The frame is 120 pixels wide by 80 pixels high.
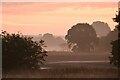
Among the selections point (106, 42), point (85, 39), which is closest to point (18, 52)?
point (106, 42)

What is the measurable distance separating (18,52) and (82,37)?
77723 millimetres

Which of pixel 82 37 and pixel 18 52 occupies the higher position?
pixel 82 37

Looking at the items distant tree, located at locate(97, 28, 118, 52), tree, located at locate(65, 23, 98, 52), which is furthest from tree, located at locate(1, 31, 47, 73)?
tree, located at locate(65, 23, 98, 52)

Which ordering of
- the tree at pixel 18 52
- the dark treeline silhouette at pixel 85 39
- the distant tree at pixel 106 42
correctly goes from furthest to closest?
the dark treeline silhouette at pixel 85 39, the distant tree at pixel 106 42, the tree at pixel 18 52

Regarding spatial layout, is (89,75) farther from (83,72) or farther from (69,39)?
(69,39)

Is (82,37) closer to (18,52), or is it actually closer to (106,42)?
(106,42)

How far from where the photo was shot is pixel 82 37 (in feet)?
349

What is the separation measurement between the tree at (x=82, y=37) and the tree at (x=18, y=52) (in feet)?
245

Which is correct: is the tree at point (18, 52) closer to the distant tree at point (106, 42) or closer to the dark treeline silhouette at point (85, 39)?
the distant tree at point (106, 42)

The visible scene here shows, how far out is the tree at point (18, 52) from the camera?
29109mm

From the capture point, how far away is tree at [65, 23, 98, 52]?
104938 mm

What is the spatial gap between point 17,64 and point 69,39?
79.7 metres

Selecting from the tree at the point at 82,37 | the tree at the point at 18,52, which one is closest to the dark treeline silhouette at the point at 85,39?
the tree at the point at 82,37

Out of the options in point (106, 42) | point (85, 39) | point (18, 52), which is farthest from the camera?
point (85, 39)
